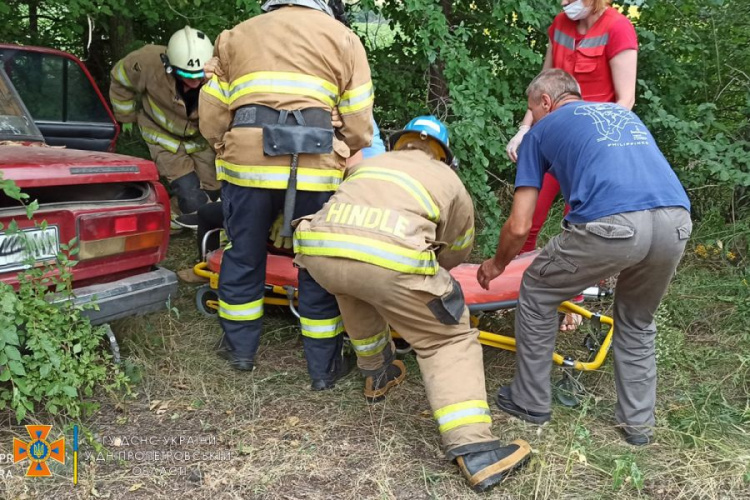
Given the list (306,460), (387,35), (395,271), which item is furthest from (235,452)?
(387,35)

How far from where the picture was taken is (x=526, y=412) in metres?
3.21

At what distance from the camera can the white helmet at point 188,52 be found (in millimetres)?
5328

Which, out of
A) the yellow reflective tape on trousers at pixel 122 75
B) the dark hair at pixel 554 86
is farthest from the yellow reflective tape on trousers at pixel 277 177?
the yellow reflective tape on trousers at pixel 122 75

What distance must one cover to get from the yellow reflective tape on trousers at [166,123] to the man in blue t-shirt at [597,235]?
3500mm

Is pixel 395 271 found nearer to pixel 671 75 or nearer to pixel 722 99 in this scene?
pixel 671 75

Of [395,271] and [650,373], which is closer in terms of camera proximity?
[395,271]

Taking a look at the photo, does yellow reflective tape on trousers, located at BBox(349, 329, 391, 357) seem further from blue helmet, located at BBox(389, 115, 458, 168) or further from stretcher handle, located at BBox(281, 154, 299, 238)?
blue helmet, located at BBox(389, 115, 458, 168)

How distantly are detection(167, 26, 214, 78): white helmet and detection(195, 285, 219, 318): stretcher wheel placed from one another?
196 cm

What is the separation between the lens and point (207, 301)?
4.43 m

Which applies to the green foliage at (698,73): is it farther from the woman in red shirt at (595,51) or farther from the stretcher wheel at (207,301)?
the stretcher wheel at (207,301)

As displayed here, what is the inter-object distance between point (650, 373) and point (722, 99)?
351 cm

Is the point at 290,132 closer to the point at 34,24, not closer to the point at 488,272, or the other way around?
the point at 488,272

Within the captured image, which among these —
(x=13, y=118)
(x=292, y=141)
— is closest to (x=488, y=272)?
(x=292, y=141)

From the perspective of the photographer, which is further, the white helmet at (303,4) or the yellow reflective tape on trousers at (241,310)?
the yellow reflective tape on trousers at (241,310)
